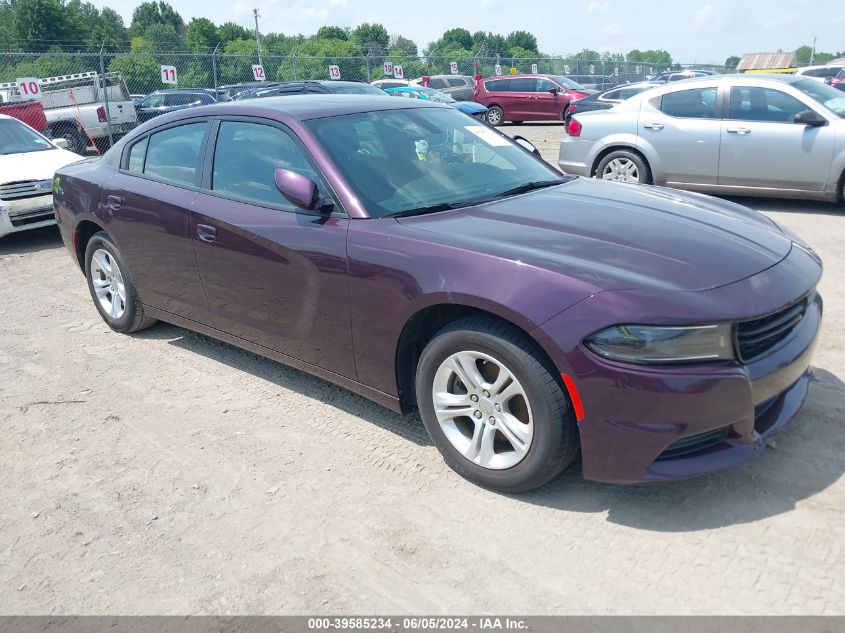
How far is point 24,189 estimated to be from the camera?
27.8ft

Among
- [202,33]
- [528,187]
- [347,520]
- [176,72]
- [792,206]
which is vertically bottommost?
[347,520]

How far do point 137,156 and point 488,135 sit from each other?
91.9 inches

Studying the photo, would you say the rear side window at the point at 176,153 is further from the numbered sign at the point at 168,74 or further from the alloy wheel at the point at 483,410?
the numbered sign at the point at 168,74

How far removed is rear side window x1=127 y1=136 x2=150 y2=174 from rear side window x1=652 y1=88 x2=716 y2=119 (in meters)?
6.48

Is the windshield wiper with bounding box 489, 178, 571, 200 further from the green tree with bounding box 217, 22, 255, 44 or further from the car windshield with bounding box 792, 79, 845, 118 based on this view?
the green tree with bounding box 217, 22, 255, 44

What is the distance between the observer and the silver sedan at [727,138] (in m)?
8.18

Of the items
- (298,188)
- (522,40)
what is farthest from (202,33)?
(298,188)

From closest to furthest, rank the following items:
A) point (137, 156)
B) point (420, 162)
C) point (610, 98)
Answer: point (420, 162), point (137, 156), point (610, 98)

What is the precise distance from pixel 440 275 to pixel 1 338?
4021 millimetres

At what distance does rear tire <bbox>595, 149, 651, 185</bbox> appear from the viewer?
30.5ft

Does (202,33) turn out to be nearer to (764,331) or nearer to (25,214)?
(25,214)

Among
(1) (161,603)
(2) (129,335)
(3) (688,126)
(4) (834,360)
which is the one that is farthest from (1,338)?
(3) (688,126)

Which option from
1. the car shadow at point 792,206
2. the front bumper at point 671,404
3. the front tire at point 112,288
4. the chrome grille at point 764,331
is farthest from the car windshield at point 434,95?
the front bumper at point 671,404

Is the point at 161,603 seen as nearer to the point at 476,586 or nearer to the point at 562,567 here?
the point at 476,586
